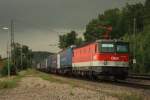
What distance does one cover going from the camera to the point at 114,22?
144750 millimetres

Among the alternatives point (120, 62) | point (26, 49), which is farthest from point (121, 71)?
point (26, 49)

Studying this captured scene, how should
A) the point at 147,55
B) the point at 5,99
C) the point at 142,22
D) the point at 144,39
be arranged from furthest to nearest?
the point at 142,22, the point at 144,39, the point at 147,55, the point at 5,99

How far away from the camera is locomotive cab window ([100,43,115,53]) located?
38.0 meters

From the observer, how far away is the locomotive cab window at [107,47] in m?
38.0

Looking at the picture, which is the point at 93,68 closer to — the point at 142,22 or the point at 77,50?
the point at 77,50

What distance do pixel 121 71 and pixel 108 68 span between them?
1032mm

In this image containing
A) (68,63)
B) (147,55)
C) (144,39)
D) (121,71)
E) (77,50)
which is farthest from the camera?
(144,39)

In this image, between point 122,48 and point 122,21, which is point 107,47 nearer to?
point 122,48

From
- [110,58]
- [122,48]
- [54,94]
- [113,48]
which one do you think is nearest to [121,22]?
[122,48]

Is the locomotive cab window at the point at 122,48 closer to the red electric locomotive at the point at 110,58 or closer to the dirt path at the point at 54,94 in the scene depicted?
the red electric locomotive at the point at 110,58

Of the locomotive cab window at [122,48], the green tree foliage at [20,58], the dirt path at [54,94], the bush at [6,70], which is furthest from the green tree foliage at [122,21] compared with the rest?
the dirt path at [54,94]

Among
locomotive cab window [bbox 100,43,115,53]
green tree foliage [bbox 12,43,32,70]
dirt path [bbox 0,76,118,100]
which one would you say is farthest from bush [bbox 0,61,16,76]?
dirt path [bbox 0,76,118,100]

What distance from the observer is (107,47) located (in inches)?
1503

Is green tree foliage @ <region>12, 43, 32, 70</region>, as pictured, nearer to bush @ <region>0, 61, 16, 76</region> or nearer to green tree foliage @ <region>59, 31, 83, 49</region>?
bush @ <region>0, 61, 16, 76</region>
